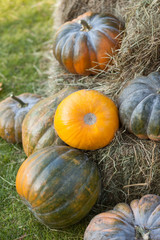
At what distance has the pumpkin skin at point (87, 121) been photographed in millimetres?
2781

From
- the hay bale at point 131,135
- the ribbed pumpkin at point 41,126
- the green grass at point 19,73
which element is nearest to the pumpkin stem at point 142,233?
the hay bale at point 131,135

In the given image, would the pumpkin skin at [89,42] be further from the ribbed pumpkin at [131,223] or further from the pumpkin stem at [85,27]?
the ribbed pumpkin at [131,223]

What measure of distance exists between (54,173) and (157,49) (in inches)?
71.5

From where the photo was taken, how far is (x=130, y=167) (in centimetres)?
294

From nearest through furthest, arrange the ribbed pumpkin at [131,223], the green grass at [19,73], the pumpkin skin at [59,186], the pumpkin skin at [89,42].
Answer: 1. the ribbed pumpkin at [131,223]
2. the pumpkin skin at [59,186]
3. the green grass at [19,73]
4. the pumpkin skin at [89,42]

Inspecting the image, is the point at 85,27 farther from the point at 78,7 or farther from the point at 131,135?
the point at 131,135

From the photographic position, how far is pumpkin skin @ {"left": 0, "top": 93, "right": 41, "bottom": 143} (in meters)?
3.79

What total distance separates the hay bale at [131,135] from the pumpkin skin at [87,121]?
6.8 inches

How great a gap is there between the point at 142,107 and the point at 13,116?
1883mm

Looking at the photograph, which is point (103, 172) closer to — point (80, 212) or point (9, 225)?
point (80, 212)

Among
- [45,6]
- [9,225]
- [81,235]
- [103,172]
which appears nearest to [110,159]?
[103,172]

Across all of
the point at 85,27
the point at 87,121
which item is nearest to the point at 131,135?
the point at 87,121

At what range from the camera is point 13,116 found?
3.82 metres

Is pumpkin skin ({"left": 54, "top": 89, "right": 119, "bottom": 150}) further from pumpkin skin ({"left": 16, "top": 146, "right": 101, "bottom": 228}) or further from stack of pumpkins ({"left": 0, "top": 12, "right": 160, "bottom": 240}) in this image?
pumpkin skin ({"left": 16, "top": 146, "right": 101, "bottom": 228})
